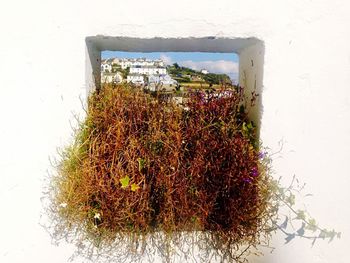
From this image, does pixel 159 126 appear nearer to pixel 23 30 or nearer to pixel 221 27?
pixel 221 27

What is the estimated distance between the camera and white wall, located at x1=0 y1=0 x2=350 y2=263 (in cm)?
252

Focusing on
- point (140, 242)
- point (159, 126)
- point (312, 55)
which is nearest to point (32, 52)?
point (159, 126)

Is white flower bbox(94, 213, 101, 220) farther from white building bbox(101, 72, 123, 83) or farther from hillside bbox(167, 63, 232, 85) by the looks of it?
hillside bbox(167, 63, 232, 85)

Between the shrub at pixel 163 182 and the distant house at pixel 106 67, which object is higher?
the distant house at pixel 106 67

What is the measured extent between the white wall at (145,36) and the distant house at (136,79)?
353mm

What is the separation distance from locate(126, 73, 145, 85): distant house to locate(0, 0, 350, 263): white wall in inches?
13.9

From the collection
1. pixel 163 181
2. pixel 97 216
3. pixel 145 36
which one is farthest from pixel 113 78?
pixel 97 216

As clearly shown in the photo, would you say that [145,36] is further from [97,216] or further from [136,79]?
[97,216]

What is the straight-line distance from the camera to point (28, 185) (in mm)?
2572

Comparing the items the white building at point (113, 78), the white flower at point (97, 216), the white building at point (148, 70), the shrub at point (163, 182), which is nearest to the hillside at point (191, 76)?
the white building at point (148, 70)

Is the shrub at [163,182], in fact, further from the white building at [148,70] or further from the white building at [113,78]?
the white building at [148,70]

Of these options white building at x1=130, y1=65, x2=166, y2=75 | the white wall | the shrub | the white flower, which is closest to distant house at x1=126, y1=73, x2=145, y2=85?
white building at x1=130, y1=65, x2=166, y2=75

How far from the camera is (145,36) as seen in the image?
254cm

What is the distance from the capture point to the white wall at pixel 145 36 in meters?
2.52
